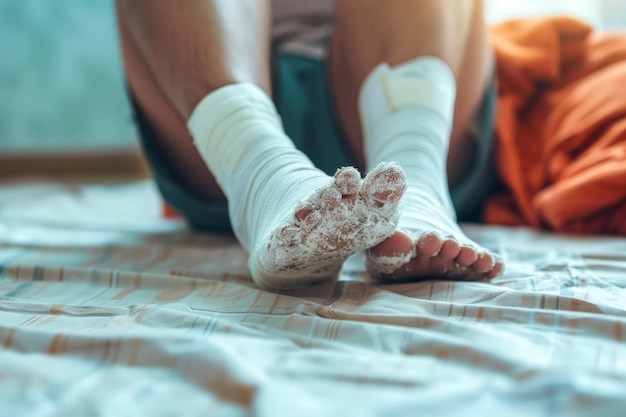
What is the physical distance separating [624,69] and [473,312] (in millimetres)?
601

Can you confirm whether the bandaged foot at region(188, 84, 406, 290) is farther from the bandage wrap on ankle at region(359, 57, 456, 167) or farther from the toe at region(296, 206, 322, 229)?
the bandage wrap on ankle at region(359, 57, 456, 167)

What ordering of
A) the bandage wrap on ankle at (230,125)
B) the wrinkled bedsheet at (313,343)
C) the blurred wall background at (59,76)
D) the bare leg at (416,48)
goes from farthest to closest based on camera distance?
the blurred wall background at (59,76), the bare leg at (416,48), the bandage wrap on ankle at (230,125), the wrinkled bedsheet at (313,343)

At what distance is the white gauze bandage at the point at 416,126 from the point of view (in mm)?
598

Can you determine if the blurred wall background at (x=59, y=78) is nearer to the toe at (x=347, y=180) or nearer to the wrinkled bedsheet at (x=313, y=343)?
the wrinkled bedsheet at (x=313, y=343)

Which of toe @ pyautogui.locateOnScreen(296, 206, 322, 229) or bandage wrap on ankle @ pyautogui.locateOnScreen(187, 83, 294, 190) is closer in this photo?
toe @ pyautogui.locateOnScreen(296, 206, 322, 229)

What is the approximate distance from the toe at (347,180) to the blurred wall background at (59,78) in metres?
1.59

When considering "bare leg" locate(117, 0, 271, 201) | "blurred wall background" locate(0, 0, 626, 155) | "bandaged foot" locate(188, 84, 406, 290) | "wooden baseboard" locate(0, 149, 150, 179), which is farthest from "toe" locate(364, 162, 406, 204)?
"wooden baseboard" locate(0, 149, 150, 179)

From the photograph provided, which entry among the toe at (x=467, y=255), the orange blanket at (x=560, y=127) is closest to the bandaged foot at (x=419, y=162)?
the toe at (x=467, y=255)

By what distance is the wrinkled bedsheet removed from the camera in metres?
0.36

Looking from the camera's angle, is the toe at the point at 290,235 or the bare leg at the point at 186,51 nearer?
the toe at the point at 290,235

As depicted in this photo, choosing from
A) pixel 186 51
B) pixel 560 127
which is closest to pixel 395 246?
pixel 186 51

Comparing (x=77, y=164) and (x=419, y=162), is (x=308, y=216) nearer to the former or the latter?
(x=419, y=162)

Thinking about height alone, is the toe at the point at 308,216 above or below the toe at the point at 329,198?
below

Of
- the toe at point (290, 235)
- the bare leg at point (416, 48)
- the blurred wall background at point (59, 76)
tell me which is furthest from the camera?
the blurred wall background at point (59, 76)
